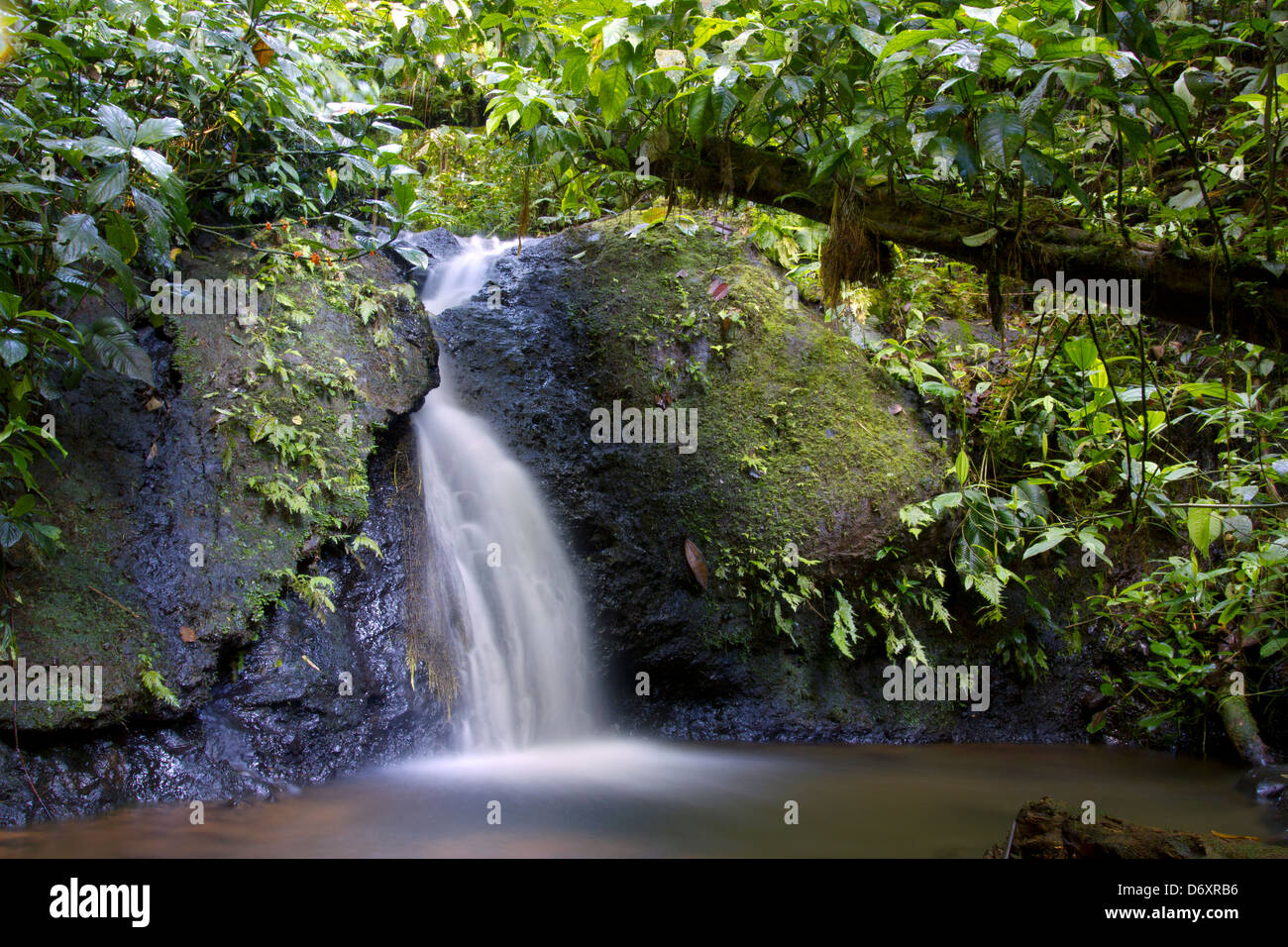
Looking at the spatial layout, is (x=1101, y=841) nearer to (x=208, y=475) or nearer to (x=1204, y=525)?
(x=1204, y=525)

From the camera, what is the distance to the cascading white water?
5.44m

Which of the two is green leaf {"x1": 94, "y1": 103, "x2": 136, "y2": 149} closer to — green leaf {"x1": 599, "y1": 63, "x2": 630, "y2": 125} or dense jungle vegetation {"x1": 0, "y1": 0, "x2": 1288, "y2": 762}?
dense jungle vegetation {"x1": 0, "y1": 0, "x2": 1288, "y2": 762}

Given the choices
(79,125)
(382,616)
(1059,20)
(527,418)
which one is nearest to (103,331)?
(79,125)

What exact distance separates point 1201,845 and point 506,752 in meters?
3.88

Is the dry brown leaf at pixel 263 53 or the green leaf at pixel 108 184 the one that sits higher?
the dry brown leaf at pixel 263 53

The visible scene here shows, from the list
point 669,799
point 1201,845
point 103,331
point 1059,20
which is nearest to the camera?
point 1059,20

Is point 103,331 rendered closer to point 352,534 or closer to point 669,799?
point 352,534

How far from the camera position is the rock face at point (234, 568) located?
3.96 m

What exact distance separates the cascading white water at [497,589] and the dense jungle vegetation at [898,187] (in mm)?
1544

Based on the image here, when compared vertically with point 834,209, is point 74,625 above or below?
below

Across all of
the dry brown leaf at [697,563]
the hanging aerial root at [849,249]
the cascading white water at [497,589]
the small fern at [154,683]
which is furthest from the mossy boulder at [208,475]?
the hanging aerial root at [849,249]

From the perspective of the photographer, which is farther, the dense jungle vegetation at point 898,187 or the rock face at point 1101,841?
the dense jungle vegetation at point 898,187

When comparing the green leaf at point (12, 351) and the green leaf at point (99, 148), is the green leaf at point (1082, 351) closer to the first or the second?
the green leaf at point (99, 148)

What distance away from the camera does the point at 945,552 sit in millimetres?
6312
